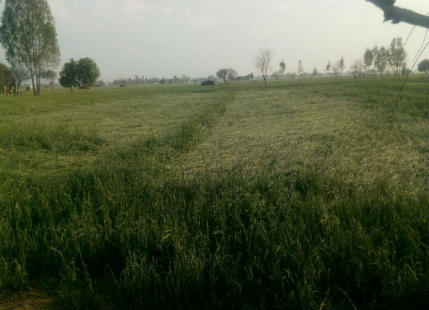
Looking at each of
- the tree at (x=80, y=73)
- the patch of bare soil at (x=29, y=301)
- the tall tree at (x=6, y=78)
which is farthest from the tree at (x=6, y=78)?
the patch of bare soil at (x=29, y=301)

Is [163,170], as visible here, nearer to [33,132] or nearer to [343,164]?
[343,164]

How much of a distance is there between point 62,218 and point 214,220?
4.79 feet

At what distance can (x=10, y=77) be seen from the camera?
55.3 metres

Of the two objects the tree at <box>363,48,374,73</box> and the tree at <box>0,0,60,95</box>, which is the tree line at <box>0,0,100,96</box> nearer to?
the tree at <box>0,0,60,95</box>

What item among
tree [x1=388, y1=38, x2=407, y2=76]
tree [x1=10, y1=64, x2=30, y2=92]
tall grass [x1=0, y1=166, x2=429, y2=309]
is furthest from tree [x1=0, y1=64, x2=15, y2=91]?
tree [x1=388, y1=38, x2=407, y2=76]

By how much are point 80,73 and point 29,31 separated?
39844 mm

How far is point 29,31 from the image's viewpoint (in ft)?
59.8

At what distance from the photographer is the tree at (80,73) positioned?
173 feet

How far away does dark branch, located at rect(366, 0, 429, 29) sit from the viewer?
0.72m

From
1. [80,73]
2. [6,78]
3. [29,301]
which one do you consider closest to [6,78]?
[6,78]

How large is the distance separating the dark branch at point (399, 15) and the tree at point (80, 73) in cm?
5820

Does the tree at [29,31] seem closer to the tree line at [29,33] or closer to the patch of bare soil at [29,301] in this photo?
the tree line at [29,33]

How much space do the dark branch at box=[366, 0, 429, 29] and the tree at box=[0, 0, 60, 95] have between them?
16036 mm

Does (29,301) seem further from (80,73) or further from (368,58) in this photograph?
(368,58)
